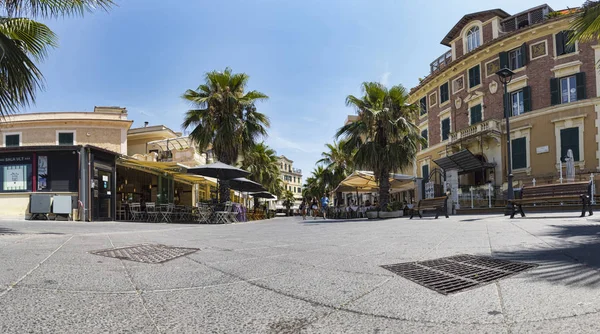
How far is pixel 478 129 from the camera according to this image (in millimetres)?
26156

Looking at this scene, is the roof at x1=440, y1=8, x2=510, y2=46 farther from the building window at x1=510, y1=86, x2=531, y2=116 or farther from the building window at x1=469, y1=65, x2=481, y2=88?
the building window at x1=510, y1=86, x2=531, y2=116

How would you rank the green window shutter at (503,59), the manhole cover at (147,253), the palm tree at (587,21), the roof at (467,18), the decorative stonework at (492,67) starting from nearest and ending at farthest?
1. the manhole cover at (147,253)
2. the palm tree at (587,21)
3. the green window shutter at (503,59)
4. the decorative stonework at (492,67)
5. the roof at (467,18)

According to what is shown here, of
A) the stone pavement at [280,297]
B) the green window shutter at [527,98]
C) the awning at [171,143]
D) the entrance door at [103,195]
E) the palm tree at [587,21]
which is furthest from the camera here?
the awning at [171,143]

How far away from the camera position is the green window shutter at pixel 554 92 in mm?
23234

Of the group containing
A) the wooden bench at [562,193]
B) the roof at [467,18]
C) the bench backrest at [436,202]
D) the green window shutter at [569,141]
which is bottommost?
the bench backrest at [436,202]

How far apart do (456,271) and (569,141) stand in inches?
929

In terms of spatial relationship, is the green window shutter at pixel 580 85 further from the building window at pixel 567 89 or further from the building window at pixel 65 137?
the building window at pixel 65 137

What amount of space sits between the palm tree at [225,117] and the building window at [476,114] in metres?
16.5

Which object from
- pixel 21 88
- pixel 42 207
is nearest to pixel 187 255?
pixel 21 88

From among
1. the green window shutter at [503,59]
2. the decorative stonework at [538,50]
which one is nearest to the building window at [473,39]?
the green window shutter at [503,59]

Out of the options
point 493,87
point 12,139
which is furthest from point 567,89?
point 12,139

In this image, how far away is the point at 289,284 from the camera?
326 centimetres

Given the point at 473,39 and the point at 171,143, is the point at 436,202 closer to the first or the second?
the point at 473,39

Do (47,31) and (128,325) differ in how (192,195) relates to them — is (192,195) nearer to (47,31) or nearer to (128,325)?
(47,31)
